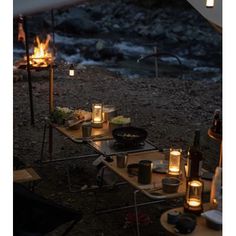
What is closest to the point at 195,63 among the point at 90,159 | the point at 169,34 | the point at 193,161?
the point at 169,34

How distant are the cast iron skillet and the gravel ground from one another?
A: 0.61 m

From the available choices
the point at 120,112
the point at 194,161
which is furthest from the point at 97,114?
the point at 120,112

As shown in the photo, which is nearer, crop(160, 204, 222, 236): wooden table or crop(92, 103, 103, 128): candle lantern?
crop(160, 204, 222, 236): wooden table

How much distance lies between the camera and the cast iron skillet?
3.78 m

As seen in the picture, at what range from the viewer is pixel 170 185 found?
295cm

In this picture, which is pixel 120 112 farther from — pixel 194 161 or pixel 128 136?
pixel 194 161

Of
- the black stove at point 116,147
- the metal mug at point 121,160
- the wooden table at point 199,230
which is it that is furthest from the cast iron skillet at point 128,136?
the wooden table at point 199,230

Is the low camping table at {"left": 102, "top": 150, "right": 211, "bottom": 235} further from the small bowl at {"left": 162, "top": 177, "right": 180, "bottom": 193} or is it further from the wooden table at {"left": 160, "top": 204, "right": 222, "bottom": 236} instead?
the wooden table at {"left": 160, "top": 204, "right": 222, "bottom": 236}

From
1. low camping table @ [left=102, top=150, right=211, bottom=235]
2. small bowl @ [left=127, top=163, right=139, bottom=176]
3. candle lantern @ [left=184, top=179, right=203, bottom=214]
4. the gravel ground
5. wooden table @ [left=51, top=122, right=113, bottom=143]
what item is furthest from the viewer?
the gravel ground

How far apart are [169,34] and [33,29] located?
190 inches

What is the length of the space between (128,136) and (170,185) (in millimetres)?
929

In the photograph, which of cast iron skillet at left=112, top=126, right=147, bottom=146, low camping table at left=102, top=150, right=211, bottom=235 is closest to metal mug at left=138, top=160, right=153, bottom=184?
low camping table at left=102, top=150, right=211, bottom=235
